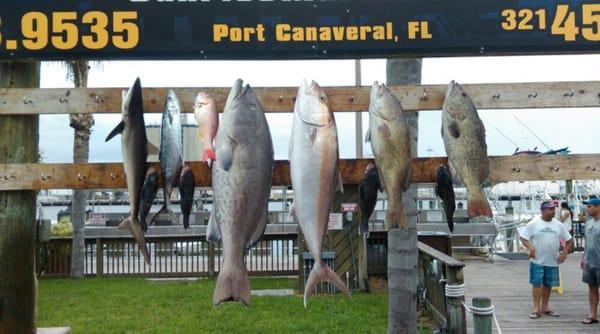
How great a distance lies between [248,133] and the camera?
2.74 m

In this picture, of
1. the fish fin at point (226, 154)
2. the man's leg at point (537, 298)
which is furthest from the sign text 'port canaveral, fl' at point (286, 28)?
the man's leg at point (537, 298)

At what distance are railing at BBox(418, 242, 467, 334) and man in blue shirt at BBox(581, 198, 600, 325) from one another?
2.17 meters

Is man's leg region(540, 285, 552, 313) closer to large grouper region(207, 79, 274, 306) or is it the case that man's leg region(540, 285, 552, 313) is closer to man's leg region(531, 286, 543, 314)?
man's leg region(531, 286, 543, 314)

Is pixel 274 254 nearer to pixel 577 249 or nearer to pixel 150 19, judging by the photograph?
pixel 577 249

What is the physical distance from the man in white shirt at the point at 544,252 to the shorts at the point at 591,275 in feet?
1.24

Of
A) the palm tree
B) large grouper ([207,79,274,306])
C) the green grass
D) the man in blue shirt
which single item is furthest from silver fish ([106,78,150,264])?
the palm tree

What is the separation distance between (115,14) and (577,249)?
17.2 meters

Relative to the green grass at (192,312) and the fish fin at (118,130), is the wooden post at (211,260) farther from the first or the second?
the fish fin at (118,130)

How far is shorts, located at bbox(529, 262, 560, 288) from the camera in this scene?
8422mm

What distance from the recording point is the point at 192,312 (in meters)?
8.91

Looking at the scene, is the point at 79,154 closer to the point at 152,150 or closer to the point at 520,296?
the point at 520,296

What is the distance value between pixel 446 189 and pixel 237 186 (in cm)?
115

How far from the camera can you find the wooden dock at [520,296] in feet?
26.6

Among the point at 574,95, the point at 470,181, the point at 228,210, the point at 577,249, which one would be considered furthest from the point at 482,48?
the point at 577,249
